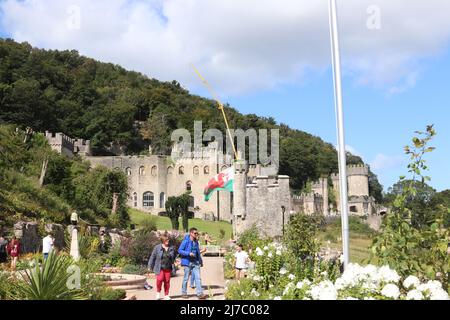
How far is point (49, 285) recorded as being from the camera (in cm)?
855

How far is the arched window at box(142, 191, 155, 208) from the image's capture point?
6383 centimetres

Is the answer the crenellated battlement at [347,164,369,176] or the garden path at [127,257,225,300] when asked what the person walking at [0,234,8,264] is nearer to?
the garden path at [127,257,225,300]

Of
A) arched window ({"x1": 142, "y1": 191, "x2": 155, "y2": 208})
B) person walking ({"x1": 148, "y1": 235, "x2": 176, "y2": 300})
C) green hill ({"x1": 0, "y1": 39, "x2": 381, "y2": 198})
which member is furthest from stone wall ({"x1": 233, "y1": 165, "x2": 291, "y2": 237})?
green hill ({"x1": 0, "y1": 39, "x2": 381, "y2": 198})

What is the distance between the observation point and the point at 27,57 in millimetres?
82188

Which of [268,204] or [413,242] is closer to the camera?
[413,242]

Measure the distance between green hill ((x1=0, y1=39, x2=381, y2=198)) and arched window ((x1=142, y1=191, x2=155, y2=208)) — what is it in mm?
14783

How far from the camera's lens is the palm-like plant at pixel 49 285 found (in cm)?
851

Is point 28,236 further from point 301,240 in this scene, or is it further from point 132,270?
point 301,240

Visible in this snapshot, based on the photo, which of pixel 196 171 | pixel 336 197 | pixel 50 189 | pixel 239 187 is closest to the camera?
pixel 50 189

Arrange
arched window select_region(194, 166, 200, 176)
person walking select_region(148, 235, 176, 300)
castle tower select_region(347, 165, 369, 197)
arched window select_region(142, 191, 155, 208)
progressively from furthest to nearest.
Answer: castle tower select_region(347, 165, 369, 197) → arched window select_region(194, 166, 200, 176) → arched window select_region(142, 191, 155, 208) → person walking select_region(148, 235, 176, 300)

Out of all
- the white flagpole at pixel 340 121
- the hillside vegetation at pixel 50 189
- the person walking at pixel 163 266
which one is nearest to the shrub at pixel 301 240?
the person walking at pixel 163 266

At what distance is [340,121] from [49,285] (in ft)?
17.0

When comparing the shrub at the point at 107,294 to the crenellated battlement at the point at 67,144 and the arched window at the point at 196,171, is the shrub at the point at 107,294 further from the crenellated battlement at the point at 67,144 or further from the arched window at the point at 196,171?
the arched window at the point at 196,171

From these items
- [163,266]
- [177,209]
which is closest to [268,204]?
[163,266]
